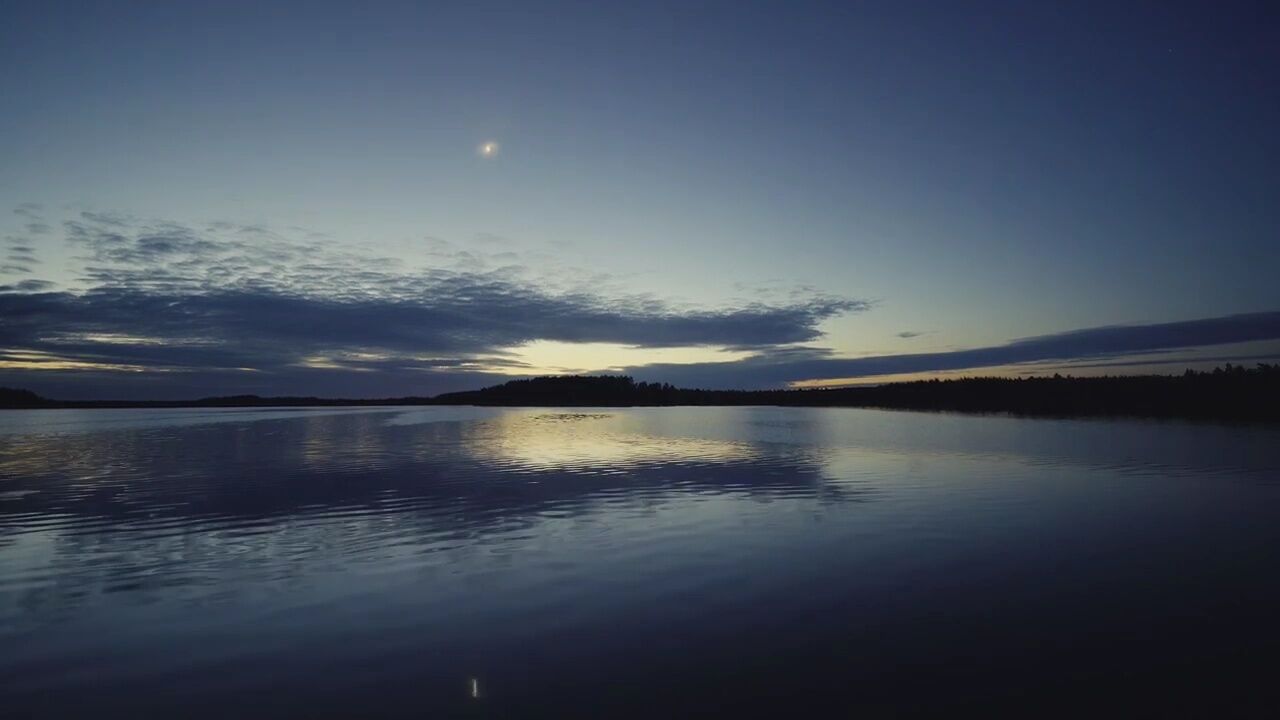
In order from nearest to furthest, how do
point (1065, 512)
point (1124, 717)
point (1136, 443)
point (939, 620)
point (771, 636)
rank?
point (1124, 717), point (771, 636), point (939, 620), point (1065, 512), point (1136, 443)

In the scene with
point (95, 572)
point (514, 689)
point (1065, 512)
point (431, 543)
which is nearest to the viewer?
point (514, 689)

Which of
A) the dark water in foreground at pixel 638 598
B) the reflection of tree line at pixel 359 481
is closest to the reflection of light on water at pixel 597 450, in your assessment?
the reflection of tree line at pixel 359 481

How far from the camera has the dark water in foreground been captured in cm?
924

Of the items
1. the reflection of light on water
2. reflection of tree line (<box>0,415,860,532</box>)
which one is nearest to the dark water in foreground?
reflection of tree line (<box>0,415,860,532</box>)

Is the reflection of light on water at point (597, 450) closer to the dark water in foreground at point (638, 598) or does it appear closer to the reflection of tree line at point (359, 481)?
the reflection of tree line at point (359, 481)

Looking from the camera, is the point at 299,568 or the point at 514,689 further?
the point at 299,568

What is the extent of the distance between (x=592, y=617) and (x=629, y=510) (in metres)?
11.0

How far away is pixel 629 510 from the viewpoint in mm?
23375

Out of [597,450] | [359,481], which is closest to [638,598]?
[359,481]

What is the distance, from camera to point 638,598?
531 inches

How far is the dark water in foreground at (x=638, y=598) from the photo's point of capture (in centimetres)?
924

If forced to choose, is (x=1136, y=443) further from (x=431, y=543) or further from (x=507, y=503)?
Answer: (x=431, y=543)

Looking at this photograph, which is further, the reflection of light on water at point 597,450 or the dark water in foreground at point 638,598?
the reflection of light on water at point 597,450

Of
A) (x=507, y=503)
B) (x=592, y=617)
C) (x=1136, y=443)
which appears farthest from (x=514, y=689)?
(x=1136, y=443)
